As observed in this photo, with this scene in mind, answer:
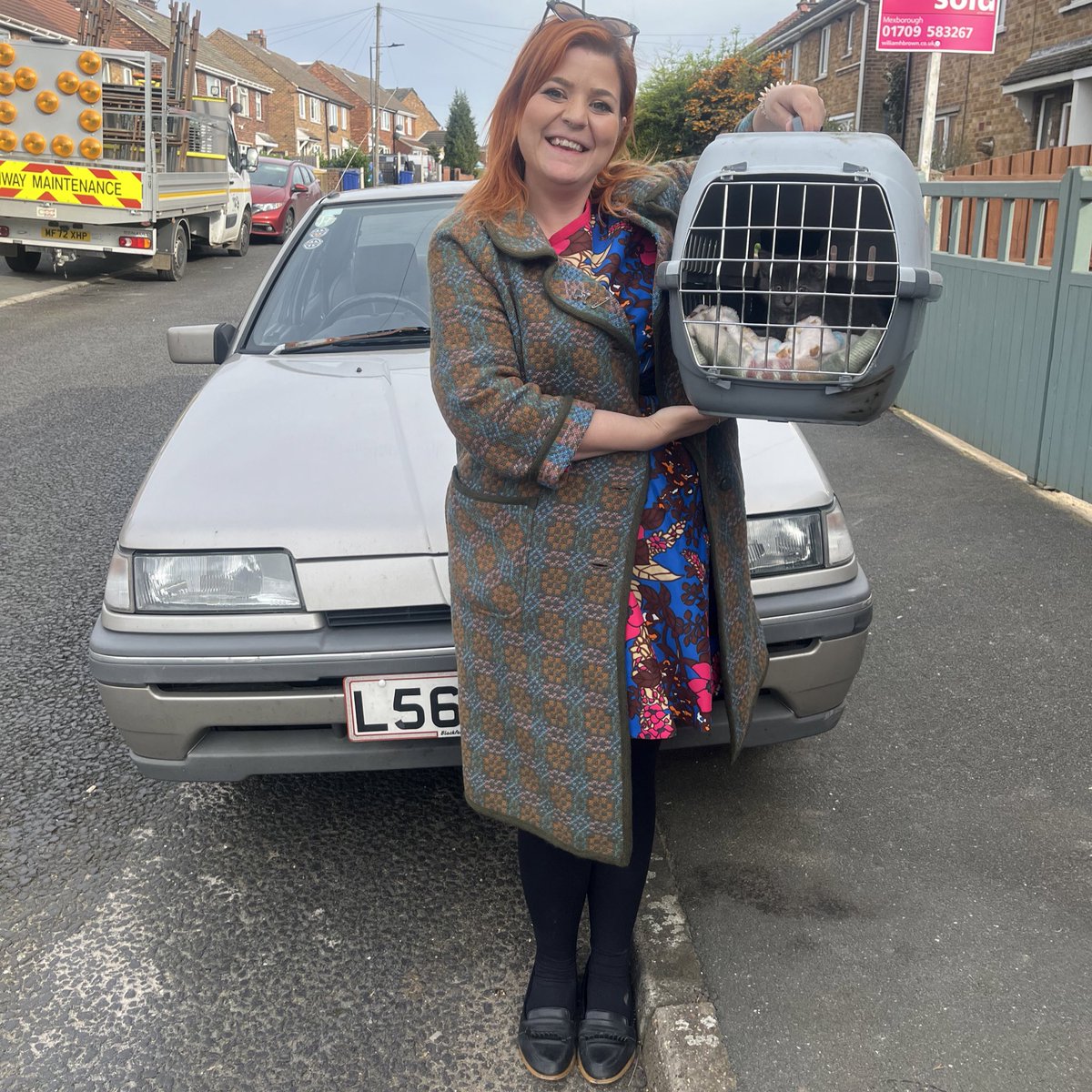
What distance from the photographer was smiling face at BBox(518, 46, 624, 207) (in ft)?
6.15

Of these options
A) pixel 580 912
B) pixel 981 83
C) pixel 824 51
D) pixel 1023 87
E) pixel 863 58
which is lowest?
pixel 580 912

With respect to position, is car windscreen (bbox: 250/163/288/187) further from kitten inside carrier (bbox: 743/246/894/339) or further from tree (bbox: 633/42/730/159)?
kitten inside carrier (bbox: 743/246/894/339)

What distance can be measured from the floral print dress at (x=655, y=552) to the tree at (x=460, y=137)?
259ft

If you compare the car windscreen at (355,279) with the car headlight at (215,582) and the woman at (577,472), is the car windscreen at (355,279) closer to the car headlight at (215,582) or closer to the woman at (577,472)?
the car headlight at (215,582)

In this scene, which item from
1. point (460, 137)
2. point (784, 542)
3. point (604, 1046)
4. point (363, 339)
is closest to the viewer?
point (604, 1046)

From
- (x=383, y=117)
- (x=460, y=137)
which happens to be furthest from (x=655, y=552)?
(x=383, y=117)

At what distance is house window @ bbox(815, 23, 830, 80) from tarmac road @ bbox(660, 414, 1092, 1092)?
31076mm

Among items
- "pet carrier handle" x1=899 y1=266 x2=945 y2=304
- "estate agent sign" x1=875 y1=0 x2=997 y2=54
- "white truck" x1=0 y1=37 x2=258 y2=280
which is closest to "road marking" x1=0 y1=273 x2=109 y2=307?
"white truck" x1=0 y1=37 x2=258 y2=280

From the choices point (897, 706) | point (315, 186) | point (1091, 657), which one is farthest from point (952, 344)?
point (315, 186)

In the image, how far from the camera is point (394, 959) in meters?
2.53

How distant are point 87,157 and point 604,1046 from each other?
46.8ft

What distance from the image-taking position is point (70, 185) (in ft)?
45.7

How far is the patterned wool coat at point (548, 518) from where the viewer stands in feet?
5.94

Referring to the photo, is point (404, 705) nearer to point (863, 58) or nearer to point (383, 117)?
point (863, 58)
